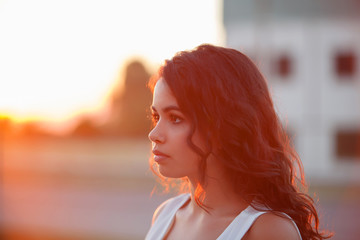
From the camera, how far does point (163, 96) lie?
1.79m

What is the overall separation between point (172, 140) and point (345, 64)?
22.5 m

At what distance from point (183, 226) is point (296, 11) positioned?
22.4 meters

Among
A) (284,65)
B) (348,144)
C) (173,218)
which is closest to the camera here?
(173,218)

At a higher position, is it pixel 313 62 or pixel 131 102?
pixel 313 62

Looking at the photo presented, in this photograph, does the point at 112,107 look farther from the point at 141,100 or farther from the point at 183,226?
the point at 183,226

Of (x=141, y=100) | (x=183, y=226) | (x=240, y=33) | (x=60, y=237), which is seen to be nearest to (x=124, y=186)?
(x=240, y=33)

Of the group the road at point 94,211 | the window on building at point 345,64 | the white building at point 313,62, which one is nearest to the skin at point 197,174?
the road at point 94,211

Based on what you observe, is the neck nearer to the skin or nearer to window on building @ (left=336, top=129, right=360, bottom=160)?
the skin

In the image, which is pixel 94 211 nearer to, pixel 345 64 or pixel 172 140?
pixel 172 140

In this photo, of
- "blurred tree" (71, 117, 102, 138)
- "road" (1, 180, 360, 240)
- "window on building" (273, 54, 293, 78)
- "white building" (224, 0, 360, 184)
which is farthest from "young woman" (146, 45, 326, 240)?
"blurred tree" (71, 117, 102, 138)

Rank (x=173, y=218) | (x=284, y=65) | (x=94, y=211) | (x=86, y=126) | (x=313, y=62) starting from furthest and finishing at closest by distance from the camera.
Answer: (x=86, y=126), (x=284, y=65), (x=313, y=62), (x=94, y=211), (x=173, y=218)

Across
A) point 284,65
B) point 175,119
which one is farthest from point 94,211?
point 284,65

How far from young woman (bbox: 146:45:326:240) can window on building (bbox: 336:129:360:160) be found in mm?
21537

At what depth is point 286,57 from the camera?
22.8 m
